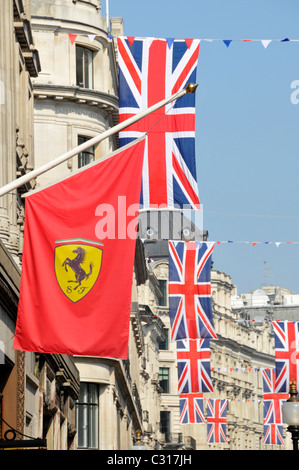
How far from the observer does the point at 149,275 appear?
8581 centimetres

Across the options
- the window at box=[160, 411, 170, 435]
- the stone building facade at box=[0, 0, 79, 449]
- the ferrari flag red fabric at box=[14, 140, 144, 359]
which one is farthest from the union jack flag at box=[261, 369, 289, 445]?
the ferrari flag red fabric at box=[14, 140, 144, 359]

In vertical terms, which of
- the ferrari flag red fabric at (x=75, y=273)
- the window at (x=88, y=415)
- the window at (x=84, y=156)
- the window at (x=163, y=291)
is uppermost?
the window at (x=163, y=291)

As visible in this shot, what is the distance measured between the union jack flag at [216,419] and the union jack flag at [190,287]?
115 feet

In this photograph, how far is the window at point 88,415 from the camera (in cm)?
4250

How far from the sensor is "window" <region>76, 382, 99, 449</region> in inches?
1673

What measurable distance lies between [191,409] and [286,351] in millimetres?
7903

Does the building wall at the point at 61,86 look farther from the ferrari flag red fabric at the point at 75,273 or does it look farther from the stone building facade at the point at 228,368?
the stone building facade at the point at 228,368

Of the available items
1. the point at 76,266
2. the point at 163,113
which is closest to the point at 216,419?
the point at 163,113

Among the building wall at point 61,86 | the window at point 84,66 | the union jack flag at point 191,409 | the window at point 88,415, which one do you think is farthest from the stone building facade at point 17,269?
the union jack flag at point 191,409

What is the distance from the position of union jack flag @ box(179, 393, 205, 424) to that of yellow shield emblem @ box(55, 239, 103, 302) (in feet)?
137

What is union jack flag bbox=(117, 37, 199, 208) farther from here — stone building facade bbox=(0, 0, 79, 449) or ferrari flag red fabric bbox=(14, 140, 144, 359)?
ferrari flag red fabric bbox=(14, 140, 144, 359)

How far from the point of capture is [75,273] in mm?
15203

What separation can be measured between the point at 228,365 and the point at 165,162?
117462mm
